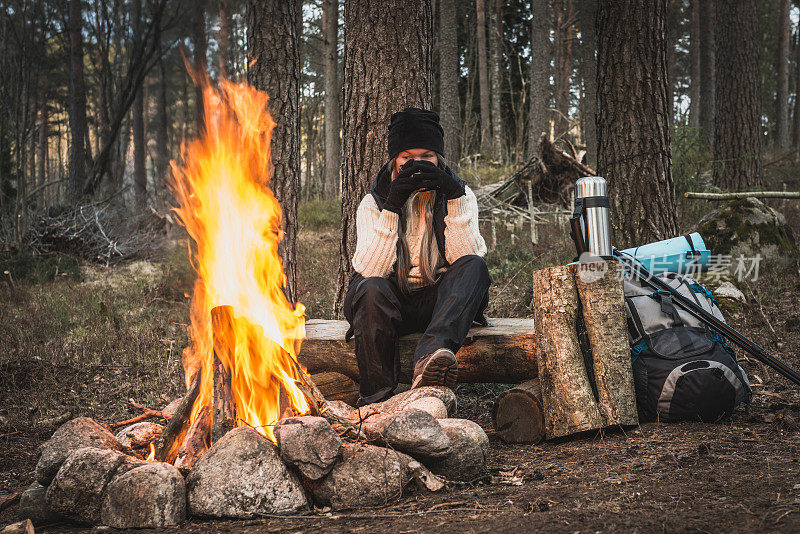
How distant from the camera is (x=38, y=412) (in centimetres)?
454

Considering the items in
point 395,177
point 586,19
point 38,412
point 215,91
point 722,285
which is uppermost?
point 586,19

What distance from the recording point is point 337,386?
421cm

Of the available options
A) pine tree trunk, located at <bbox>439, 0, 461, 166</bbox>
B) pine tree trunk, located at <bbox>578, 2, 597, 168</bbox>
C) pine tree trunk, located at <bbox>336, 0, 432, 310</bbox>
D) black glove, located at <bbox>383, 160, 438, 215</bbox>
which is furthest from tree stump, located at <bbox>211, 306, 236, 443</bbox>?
pine tree trunk, located at <bbox>578, 2, 597, 168</bbox>

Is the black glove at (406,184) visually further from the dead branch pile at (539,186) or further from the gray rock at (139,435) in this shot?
the dead branch pile at (539,186)

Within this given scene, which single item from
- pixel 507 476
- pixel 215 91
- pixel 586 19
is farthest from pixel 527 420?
pixel 586 19

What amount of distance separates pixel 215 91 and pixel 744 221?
5958 mm

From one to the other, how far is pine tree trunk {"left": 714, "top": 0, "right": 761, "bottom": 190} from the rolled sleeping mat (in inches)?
236

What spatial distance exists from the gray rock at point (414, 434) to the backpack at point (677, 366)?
1.45m

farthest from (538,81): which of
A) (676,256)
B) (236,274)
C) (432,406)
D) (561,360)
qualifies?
(432,406)

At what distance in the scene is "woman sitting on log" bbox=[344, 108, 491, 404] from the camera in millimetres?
3768

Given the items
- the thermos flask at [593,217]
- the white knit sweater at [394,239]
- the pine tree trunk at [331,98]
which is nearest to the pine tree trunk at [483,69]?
the pine tree trunk at [331,98]

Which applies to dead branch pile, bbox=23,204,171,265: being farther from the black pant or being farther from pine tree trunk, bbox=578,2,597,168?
pine tree trunk, bbox=578,2,597,168

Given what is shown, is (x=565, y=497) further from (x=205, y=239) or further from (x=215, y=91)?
(x=215, y=91)

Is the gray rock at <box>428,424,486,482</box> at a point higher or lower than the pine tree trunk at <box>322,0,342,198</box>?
lower
